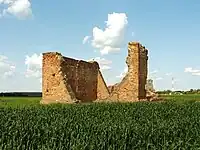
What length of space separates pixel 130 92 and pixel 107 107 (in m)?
8.65

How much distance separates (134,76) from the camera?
105 feet

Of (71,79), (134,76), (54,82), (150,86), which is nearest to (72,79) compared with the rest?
(71,79)

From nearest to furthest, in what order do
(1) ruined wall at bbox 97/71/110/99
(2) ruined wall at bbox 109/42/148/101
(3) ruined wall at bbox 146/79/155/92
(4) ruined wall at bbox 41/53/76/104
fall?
(2) ruined wall at bbox 109/42/148/101 → (4) ruined wall at bbox 41/53/76/104 → (3) ruined wall at bbox 146/79/155/92 → (1) ruined wall at bbox 97/71/110/99

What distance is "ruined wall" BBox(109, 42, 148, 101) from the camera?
3188 cm

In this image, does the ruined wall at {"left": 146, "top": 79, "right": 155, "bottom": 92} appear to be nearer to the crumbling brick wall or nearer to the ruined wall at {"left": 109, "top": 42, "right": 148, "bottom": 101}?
the ruined wall at {"left": 109, "top": 42, "right": 148, "bottom": 101}

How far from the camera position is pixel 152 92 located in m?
36.0

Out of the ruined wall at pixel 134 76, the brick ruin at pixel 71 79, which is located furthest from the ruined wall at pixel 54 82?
the ruined wall at pixel 134 76

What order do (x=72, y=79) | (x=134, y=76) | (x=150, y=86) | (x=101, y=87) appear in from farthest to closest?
(x=101, y=87) < (x=150, y=86) < (x=72, y=79) < (x=134, y=76)

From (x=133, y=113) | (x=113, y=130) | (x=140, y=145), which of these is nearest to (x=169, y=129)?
(x=113, y=130)

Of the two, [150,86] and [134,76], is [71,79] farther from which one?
[150,86]

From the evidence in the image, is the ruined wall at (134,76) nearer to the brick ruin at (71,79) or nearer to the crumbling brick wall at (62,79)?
the brick ruin at (71,79)

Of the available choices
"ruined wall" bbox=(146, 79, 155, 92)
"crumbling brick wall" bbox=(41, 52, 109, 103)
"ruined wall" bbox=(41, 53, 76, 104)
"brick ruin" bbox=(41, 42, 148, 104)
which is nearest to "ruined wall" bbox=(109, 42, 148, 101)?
"brick ruin" bbox=(41, 42, 148, 104)

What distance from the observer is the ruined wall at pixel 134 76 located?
3188cm

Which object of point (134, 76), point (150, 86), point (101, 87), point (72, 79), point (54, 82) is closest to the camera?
point (134, 76)
